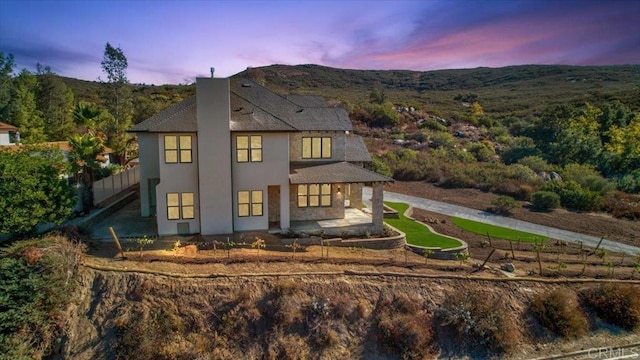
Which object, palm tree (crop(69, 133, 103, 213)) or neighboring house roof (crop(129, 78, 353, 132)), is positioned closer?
neighboring house roof (crop(129, 78, 353, 132))

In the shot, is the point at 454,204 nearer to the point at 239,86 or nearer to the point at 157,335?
the point at 239,86

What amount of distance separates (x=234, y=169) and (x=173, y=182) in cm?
302

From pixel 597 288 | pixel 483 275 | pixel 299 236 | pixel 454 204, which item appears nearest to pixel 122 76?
pixel 299 236

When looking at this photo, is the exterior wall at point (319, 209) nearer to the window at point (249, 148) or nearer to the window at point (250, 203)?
the window at point (250, 203)

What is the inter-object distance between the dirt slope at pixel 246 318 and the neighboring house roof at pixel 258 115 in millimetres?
7123

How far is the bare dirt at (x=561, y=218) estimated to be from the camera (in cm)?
2536

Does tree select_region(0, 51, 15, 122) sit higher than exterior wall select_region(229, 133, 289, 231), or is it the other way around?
tree select_region(0, 51, 15, 122)

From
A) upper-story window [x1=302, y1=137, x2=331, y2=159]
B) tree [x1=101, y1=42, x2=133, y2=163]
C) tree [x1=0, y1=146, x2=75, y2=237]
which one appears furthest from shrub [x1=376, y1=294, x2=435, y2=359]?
tree [x1=101, y1=42, x2=133, y2=163]

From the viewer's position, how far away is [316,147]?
23438mm

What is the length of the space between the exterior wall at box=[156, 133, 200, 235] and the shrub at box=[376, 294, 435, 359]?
10.6 metres

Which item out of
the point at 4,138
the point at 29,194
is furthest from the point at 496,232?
the point at 4,138

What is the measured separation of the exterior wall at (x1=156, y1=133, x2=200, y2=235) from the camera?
61.4 feet

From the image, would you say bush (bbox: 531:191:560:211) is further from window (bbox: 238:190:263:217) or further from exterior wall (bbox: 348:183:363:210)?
window (bbox: 238:190:263:217)

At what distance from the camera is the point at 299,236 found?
779 inches
